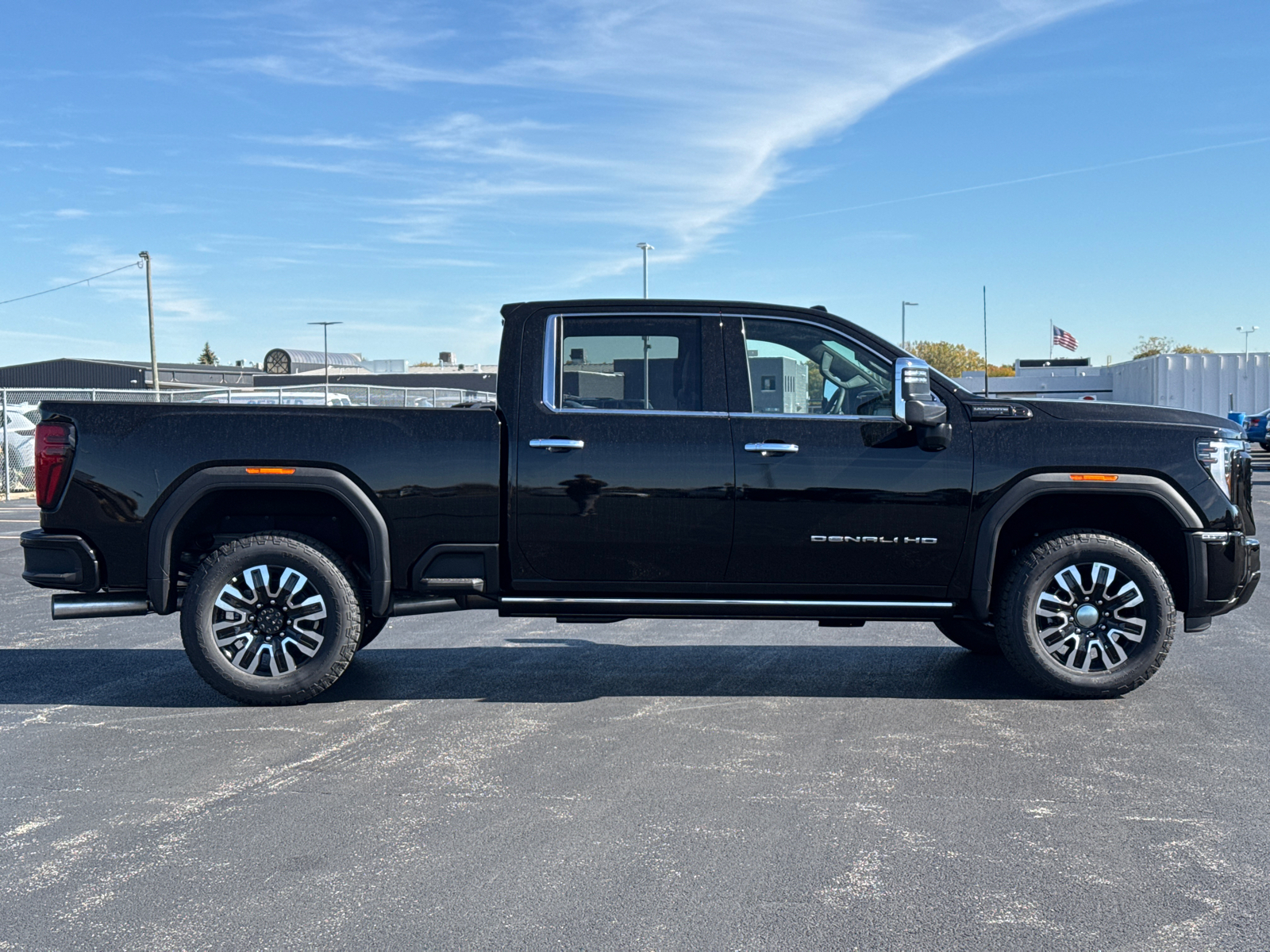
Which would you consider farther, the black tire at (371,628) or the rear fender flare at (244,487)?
the black tire at (371,628)

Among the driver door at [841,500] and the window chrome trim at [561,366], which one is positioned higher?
the window chrome trim at [561,366]

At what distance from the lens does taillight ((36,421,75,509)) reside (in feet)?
20.0

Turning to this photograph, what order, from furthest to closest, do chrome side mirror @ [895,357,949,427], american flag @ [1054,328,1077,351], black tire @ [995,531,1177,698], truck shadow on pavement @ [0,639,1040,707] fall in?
american flag @ [1054,328,1077,351]
truck shadow on pavement @ [0,639,1040,707]
black tire @ [995,531,1177,698]
chrome side mirror @ [895,357,949,427]

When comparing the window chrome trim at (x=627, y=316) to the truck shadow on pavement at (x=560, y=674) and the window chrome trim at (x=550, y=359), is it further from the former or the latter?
the truck shadow on pavement at (x=560, y=674)

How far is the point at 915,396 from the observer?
19.5 ft

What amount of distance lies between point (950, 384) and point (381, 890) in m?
4.10

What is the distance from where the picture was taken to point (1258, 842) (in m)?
4.15

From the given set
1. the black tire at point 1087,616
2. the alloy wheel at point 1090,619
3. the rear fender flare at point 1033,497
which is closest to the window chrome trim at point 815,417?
the rear fender flare at point 1033,497

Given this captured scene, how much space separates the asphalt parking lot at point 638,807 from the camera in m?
Answer: 3.52

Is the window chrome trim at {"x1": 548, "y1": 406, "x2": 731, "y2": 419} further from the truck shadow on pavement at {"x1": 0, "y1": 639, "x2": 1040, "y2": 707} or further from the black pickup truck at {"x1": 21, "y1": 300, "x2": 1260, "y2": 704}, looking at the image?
the truck shadow on pavement at {"x1": 0, "y1": 639, "x2": 1040, "y2": 707}

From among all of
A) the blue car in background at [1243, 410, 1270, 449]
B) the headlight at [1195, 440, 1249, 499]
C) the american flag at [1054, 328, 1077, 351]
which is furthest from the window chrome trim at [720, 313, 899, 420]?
the american flag at [1054, 328, 1077, 351]

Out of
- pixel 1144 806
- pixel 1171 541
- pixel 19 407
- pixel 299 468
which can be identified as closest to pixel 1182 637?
pixel 1171 541

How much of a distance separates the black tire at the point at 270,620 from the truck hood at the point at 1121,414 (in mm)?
3904

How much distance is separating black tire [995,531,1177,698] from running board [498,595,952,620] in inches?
16.3
